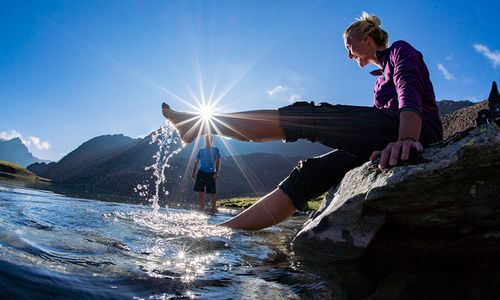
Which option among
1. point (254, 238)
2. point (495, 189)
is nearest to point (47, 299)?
point (254, 238)

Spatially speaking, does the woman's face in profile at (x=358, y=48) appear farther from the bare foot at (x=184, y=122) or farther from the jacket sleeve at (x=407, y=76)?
the bare foot at (x=184, y=122)

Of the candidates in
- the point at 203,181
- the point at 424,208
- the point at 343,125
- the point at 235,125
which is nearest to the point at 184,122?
the point at 235,125

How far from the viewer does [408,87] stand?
3525 millimetres

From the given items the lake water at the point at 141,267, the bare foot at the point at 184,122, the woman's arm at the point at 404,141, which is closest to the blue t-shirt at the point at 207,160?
the bare foot at the point at 184,122

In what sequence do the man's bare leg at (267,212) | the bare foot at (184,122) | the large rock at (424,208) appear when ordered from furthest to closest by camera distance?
the man's bare leg at (267,212)
the bare foot at (184,122)
the large rock at (424,208)

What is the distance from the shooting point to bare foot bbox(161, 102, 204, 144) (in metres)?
4.09

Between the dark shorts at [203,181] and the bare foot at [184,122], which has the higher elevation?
the bare foot at [184,122]

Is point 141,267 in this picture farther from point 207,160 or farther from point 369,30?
point 207,160

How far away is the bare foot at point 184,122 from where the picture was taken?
4090 millimetres

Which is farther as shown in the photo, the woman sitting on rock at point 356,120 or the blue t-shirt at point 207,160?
the blue t-shirt at point 207,160

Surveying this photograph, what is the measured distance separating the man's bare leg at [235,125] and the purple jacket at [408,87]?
4.39ft

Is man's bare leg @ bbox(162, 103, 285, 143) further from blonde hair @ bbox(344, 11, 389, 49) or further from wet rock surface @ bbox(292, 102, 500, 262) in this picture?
blonde hair @ bbox(344, 11, 389, 49)

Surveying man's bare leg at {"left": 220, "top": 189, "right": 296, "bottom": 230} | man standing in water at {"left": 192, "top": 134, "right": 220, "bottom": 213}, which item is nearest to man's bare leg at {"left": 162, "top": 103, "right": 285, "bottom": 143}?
man's bare leg at {"left": 220, "top": 189, "right": 296, "bottom": 230}

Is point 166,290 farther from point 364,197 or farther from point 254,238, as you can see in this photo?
point 254,238
